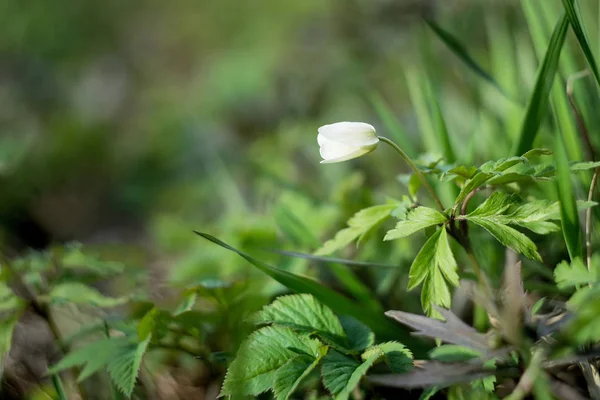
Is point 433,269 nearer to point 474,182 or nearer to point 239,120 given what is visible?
point 474,182

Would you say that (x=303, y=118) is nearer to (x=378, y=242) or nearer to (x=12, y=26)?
(x=378, y=242)

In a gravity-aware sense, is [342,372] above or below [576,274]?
below

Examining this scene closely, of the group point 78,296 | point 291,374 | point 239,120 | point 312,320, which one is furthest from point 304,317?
point 239,120

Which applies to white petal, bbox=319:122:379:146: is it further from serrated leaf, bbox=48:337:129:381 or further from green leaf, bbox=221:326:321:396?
serrated leaf, bbox=48:337:129:381

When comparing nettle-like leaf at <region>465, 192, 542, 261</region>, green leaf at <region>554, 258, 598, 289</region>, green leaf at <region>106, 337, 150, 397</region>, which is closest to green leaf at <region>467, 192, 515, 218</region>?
nettle-like leaf at <region>465, 192, 542, 261</region>

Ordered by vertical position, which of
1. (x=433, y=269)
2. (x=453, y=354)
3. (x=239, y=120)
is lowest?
(x=239, y=120)

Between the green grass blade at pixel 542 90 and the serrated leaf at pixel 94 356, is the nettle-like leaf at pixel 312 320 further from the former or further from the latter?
the green grass blade at pixel 542 90
